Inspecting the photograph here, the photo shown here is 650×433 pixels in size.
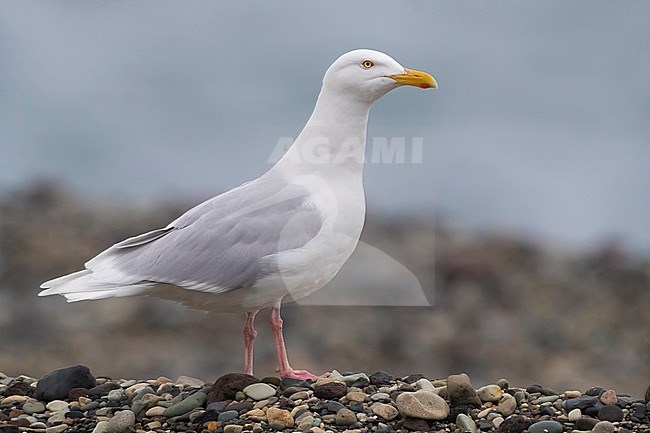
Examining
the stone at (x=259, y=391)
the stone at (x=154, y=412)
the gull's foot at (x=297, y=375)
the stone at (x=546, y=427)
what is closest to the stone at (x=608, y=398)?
the stone at (x=546, y=427)

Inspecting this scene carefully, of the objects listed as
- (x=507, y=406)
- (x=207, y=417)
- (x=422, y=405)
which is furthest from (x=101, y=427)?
(x=507, y=406)

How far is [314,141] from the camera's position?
125 inches

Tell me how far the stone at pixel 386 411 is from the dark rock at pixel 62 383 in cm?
112

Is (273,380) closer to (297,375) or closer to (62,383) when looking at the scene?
(297,375)

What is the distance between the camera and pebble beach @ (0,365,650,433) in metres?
2.74

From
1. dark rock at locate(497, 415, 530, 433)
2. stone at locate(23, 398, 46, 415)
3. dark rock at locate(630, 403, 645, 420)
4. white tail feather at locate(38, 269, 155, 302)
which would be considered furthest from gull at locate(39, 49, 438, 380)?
dark rock at locate(630, 403, 645, 420)

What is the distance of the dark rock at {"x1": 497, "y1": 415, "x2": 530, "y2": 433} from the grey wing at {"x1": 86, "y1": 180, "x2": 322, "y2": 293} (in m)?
0.81

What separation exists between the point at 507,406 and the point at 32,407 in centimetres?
155

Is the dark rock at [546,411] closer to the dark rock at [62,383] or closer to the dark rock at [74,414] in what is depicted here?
the dark rock at [74,414]

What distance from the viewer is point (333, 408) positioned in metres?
2.80

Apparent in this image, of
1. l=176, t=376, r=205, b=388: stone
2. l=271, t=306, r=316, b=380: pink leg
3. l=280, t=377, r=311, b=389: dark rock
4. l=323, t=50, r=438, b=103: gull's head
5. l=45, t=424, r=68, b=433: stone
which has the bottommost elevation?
l=45, t=424, r=68, b=433: stone

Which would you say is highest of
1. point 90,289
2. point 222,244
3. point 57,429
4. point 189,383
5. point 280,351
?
point 222,244

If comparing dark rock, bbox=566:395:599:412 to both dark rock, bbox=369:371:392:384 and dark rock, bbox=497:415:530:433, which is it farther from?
dark rock, bbox=369:371:392:384

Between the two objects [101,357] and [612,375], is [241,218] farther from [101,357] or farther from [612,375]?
[612,375]
